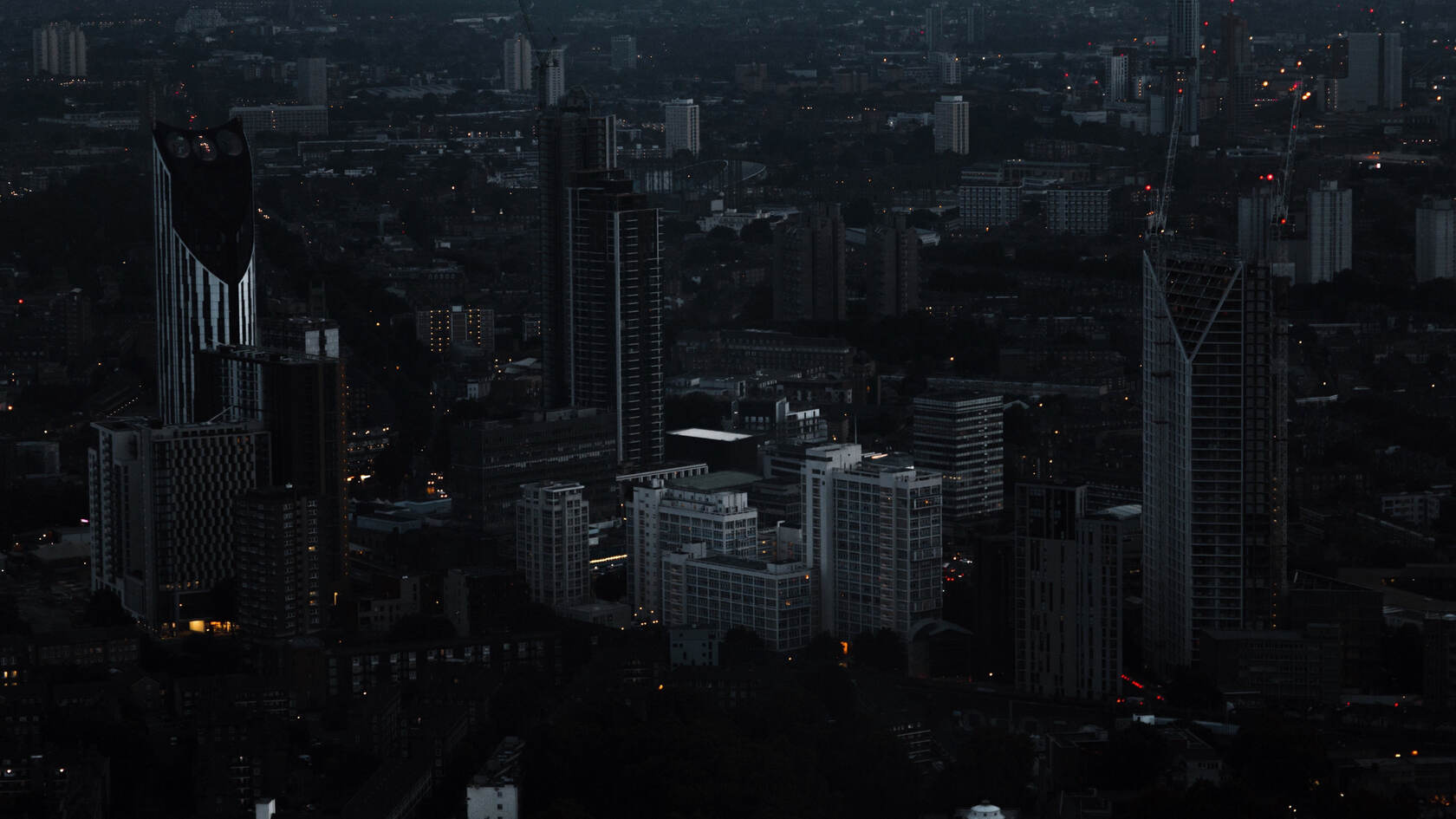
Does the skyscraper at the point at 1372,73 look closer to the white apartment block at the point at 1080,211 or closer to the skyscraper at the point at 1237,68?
the skyscraper at the point at 1237,68

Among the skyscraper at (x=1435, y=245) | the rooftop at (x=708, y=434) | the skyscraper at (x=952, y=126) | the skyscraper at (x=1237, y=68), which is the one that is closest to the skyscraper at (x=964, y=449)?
the rooftop at (x=708, y=434)

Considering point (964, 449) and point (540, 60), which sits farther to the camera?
point (540, 60)

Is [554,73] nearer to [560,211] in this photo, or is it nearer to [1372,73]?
[560,211]

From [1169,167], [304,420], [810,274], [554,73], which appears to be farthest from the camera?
[1169,167]

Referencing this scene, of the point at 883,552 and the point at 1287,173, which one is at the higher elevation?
the point at 1287,173

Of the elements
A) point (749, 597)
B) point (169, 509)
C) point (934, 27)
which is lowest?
point (749, 597)

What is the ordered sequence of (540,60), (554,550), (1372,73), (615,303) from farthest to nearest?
(1372,73) → (540,60) → (615,303) → (554,550)

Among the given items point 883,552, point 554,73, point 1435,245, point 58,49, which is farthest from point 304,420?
point 58,49
